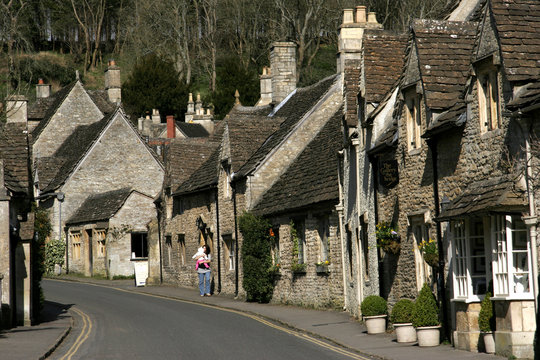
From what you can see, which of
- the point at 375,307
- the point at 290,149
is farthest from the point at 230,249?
the point at 375,307

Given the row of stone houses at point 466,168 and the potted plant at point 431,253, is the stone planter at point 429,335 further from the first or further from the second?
the potted plant at point 431,253

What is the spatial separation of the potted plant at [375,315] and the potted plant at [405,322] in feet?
6.29

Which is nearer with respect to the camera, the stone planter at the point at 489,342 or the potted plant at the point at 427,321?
the stone planter at the point at 489,342

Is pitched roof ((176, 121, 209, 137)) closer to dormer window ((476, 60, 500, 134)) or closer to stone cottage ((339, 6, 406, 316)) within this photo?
stone cottage ((339, 6, 406, 316))

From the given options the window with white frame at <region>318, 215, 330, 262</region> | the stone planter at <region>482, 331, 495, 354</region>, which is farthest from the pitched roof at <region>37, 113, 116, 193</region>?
the stone planter at <region>482, 331, 495, 354</region>

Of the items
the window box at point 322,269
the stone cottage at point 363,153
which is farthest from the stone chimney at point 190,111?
the stone cottage at point 363,153

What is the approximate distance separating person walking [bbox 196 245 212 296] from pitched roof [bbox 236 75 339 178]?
3736 millimetres

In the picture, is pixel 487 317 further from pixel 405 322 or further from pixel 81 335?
pixel 81 335

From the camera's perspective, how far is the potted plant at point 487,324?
14531mm

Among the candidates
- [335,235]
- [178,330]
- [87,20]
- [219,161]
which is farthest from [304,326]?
[87,20]

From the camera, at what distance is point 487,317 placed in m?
14.6

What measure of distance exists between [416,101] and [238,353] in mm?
6593

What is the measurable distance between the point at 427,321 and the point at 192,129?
59964 millimetres

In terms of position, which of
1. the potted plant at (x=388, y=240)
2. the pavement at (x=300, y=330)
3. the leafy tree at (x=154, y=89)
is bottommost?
the pavement at (x=300, y=330)
